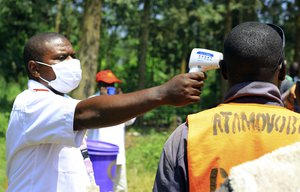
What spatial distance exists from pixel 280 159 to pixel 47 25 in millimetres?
21732

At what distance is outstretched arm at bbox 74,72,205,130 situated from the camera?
1945mm

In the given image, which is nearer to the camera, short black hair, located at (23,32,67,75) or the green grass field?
short black hair, located at (23,32,67,75)

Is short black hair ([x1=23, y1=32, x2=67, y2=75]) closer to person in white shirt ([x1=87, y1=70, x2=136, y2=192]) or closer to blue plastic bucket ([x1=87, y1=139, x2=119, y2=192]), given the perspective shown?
blue plastic bucket ([x1=87, y1=139, x2=119, y2=192])

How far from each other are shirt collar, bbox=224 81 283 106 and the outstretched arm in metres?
0.14

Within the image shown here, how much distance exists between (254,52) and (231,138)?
1.11 feet

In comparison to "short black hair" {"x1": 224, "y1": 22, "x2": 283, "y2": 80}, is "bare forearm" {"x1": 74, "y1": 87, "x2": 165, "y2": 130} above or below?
below

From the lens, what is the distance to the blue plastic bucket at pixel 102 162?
470 centimetres

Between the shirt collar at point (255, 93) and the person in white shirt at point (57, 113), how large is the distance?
14cm

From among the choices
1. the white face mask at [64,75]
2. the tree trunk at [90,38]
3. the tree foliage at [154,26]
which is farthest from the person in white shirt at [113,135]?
the tree foliage at [154,26]

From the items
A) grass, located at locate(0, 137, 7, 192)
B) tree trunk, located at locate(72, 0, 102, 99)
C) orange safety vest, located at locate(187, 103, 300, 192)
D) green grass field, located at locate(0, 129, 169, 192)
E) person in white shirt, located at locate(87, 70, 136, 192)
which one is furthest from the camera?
tree trunk, located at locate(72, 0, 102, 99)

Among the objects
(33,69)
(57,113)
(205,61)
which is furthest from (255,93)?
(33,69)

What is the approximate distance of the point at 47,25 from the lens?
73.7 feet

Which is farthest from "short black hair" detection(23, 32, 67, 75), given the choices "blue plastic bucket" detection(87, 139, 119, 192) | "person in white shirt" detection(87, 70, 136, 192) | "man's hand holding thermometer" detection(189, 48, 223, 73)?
"person in white shirt" detection(87, 70, 136, 192)

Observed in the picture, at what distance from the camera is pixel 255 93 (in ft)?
6.37
